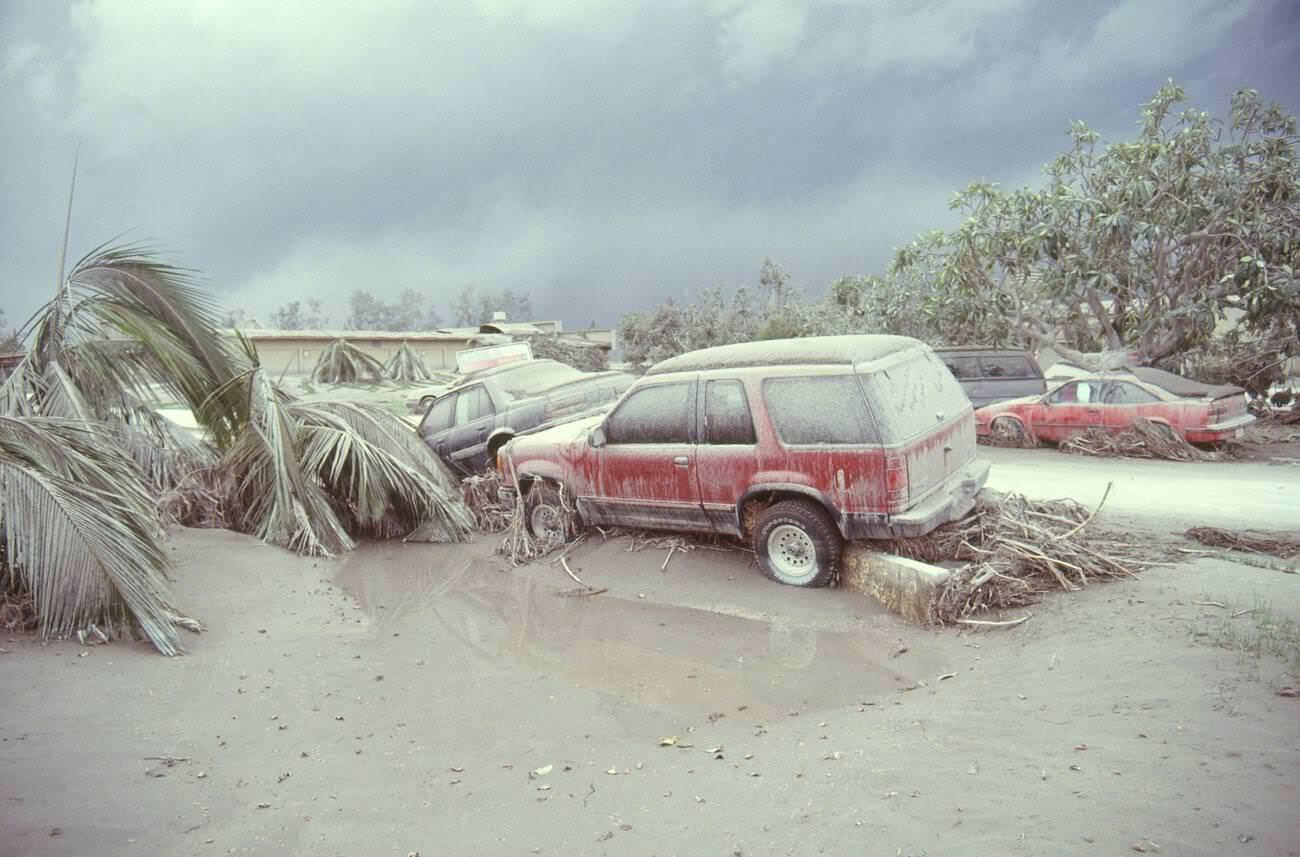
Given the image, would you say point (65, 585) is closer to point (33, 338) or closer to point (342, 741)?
point (342, 741)

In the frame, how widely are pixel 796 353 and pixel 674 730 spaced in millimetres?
3257

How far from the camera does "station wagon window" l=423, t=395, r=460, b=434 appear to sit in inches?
478

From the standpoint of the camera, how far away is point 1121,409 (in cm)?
1294

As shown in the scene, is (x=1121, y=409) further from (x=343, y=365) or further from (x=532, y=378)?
(x=343, y=365)

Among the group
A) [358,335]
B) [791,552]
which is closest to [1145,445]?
[791,552]

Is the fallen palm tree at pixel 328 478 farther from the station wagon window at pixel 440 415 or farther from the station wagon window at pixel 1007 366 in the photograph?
the station wagon window at pixel 1007 366

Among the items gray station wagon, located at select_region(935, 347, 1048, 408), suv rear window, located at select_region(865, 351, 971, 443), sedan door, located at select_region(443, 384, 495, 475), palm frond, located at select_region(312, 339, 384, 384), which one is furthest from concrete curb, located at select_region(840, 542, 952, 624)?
palm frond, located at select_region(312, 339, 384, 384)

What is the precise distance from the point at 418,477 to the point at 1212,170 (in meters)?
15.0

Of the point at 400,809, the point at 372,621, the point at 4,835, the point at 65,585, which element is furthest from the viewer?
the point at 372,621

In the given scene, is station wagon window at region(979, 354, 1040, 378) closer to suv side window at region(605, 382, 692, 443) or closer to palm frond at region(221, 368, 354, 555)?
suv side window at region(605, 382, 692, 443)

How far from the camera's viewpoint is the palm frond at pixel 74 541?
219 inches

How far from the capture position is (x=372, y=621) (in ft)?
23.7

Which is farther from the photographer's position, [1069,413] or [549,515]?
[1069,413]

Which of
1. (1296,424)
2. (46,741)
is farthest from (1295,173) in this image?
(46,741)
